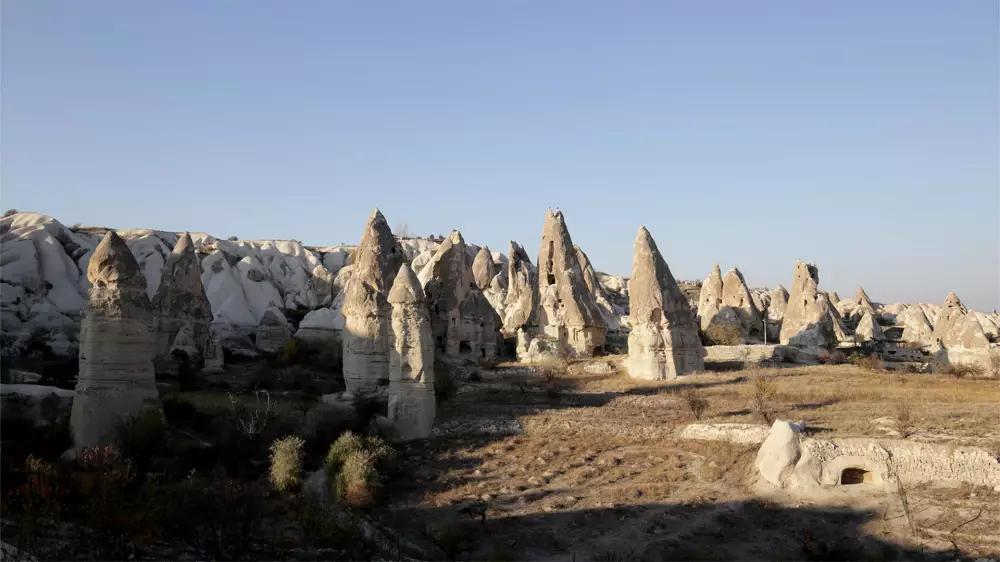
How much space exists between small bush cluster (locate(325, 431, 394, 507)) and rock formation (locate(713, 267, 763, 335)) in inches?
853

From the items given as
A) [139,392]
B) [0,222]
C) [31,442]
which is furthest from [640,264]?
[0,222]

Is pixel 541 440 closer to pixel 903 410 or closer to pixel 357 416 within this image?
pixel 357 416

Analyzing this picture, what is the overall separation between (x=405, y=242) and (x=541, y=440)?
3607 centimetres

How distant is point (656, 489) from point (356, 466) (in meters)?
3.96

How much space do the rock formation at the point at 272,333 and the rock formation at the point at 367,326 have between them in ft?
37.2

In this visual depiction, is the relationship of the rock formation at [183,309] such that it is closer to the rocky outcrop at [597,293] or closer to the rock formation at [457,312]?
the rock formation at [457,312]

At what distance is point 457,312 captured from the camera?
25047 millimetres

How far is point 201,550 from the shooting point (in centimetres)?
771

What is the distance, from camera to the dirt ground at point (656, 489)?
884 centimetres

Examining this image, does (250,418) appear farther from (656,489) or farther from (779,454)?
(779,454)

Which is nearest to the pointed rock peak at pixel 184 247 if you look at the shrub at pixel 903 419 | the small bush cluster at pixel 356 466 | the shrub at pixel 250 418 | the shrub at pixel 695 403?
the shrub at pixel 250 418

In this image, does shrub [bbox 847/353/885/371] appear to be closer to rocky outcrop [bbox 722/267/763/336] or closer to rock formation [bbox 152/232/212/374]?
rocky outcrop [bbox 722/267/763/336]

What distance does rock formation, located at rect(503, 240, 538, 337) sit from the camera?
2700 cm

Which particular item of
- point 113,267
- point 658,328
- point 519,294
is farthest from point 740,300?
point 113,267
